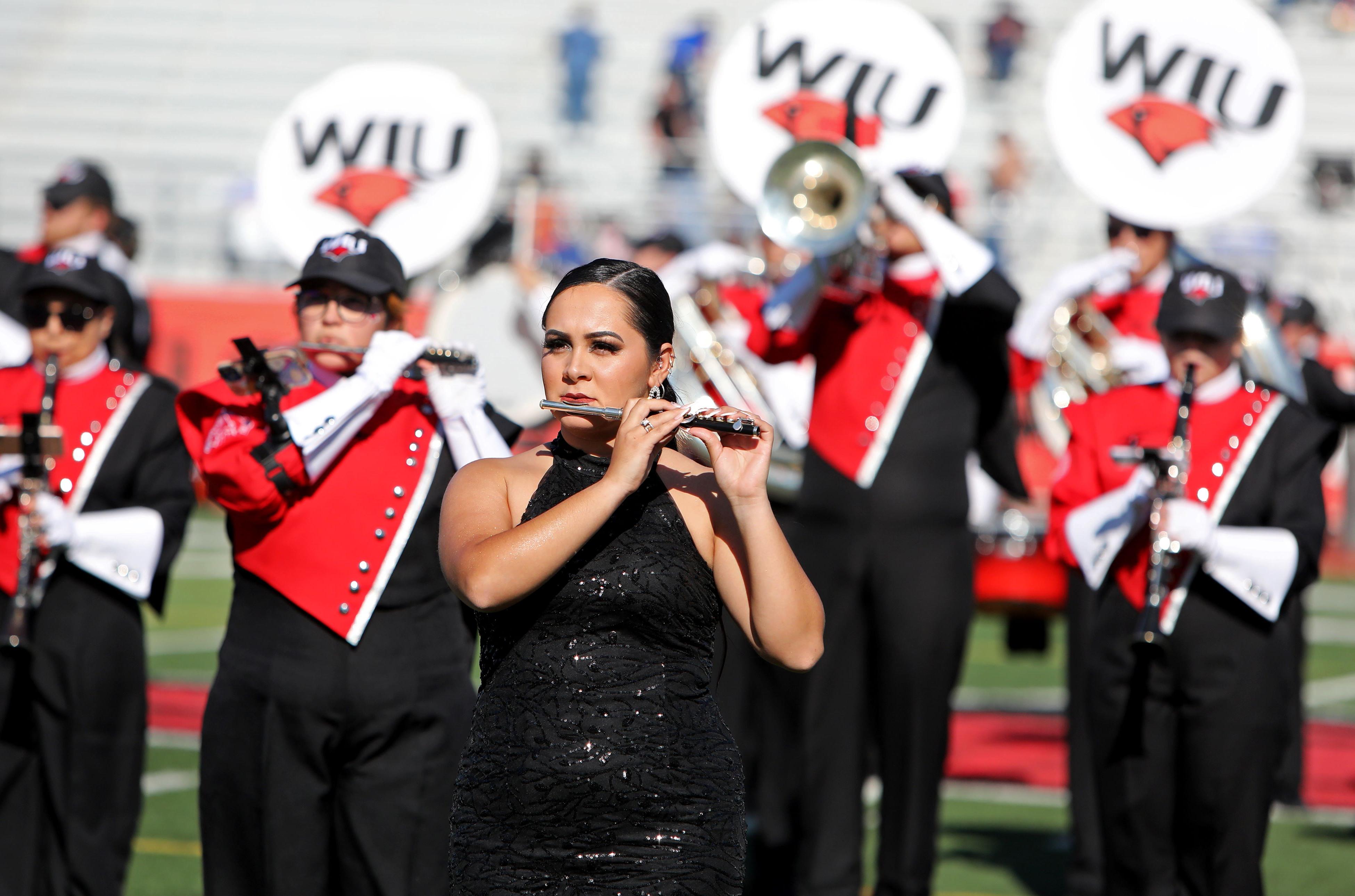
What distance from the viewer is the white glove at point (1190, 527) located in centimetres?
441

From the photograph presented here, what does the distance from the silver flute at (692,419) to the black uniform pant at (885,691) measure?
93.5 inches

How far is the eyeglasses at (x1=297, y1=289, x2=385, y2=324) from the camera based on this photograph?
4281 mm

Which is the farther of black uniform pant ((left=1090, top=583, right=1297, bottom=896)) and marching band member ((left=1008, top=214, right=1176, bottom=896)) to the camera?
marching band member ((left=1008, top=214, right=1176, bottom=896))

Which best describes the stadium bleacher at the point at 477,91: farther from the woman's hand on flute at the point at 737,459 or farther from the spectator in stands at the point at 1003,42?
the woman's hand on flute at the point at 737,459

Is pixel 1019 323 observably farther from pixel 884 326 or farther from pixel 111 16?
pixel 111 16

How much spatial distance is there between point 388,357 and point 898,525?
1.84 metres

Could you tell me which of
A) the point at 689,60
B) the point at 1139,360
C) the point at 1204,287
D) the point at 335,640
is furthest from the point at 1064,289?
the point at 689,60

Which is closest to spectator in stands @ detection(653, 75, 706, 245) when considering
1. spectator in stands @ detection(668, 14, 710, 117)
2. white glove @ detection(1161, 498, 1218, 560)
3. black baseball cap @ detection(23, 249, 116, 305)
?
spectator in stands @ detection(668, 14, 710, 117)

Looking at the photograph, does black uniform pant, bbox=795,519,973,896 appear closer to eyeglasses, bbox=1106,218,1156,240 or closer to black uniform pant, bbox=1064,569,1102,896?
black uniform pant, bbox=1064,569,1102,896

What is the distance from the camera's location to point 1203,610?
15.0 ft

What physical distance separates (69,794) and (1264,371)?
3.87 m

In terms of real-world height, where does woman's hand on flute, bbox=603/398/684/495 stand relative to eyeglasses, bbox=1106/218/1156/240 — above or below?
below

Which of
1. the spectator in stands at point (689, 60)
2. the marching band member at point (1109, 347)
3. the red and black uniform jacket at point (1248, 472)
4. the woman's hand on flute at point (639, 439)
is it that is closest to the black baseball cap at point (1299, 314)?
the marching band member at point (1109, 347)

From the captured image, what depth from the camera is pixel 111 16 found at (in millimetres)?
25875
